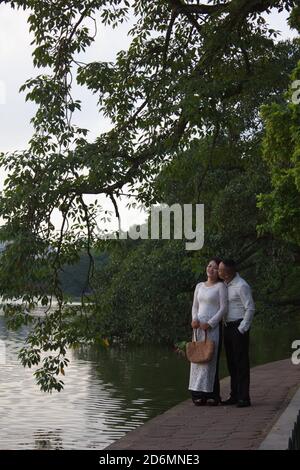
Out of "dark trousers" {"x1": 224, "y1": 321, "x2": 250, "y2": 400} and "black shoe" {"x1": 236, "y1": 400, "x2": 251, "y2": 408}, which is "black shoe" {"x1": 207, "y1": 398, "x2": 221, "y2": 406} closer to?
"dark trousers" {"x1": 224, "y1": 321, "x2": 250, "y2": 400}

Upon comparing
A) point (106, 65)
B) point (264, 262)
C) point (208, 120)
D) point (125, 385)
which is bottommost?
point (125, 385)

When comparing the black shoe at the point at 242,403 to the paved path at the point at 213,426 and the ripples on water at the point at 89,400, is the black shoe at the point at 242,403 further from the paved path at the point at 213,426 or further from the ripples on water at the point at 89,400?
the ripples on water at the point at 89,400

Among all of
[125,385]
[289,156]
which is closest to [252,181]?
[125,385]

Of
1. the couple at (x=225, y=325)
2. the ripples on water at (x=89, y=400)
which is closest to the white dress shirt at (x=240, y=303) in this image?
the couple at (x=225, y=325)

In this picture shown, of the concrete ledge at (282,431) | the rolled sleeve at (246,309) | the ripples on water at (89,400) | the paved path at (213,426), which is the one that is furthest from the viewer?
the ripples on water at (89,400)

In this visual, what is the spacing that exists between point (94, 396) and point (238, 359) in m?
9.05

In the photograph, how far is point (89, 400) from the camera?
1973 cm

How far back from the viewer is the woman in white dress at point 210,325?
39.5ft

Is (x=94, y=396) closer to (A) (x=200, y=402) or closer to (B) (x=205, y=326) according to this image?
(A) (x=200, y=402)
